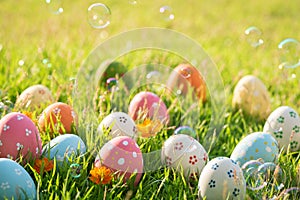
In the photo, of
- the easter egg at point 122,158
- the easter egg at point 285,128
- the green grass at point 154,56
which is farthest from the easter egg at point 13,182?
the easter egg at point 285,128

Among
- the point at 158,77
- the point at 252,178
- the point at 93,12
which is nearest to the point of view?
the point at 252,178

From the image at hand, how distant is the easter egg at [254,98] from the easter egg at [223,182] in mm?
1140

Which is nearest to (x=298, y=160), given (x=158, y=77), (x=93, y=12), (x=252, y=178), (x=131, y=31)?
(x=252, y=178)

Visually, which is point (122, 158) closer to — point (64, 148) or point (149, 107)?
point (64, 148)

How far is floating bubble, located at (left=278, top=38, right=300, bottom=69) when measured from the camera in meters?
3.19

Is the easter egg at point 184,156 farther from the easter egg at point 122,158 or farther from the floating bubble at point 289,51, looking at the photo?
the floating bubble at point 289,51

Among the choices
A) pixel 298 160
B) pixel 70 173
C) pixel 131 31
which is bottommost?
pixel 298 160

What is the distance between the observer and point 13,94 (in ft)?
10.2

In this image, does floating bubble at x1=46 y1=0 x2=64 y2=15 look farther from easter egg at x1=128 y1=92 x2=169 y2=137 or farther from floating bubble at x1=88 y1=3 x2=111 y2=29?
easter egg at x1=128 y1=92 x2=169 y2=137

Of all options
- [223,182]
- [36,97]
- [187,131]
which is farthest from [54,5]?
[223,182]

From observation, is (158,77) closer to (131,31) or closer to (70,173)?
(70,173)

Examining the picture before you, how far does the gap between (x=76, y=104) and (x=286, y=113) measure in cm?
119

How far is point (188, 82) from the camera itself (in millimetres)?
3289

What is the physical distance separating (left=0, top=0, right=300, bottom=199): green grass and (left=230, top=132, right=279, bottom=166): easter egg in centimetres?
13
